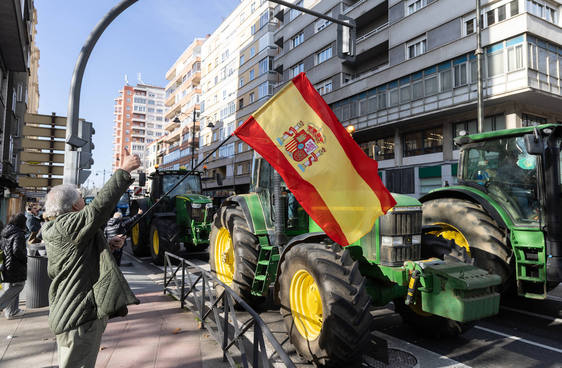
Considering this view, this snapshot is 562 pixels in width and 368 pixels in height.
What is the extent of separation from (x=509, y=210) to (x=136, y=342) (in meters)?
5.77

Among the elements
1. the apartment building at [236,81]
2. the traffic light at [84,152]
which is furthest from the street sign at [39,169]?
the apartment building at [236,81]

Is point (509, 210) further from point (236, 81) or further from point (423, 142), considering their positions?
point (236, 81)

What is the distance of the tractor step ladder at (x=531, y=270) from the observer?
16.5 ft

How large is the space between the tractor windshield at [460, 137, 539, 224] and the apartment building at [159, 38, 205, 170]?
4887 cm

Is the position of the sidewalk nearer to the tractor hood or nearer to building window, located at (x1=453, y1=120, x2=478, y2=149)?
the tractor hood

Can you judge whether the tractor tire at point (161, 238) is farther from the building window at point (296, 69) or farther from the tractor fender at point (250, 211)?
the building window at point (296, 69)

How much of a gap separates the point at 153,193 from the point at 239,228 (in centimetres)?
760

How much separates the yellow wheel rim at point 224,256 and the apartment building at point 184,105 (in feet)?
154

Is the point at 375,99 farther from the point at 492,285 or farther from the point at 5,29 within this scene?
the point at 492,285

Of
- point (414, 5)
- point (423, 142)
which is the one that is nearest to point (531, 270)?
point (423, 142)

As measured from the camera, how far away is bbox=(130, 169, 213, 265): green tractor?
10.5 meters

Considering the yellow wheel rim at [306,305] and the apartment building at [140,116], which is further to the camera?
the apartment building at [140,116]

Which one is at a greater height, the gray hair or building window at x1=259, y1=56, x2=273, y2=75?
building window at x1=259, y1=56, x2=273, y2=75

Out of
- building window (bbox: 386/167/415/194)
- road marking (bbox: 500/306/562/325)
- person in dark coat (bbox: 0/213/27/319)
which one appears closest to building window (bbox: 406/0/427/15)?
building window (bbox: 386/167/415/194)
